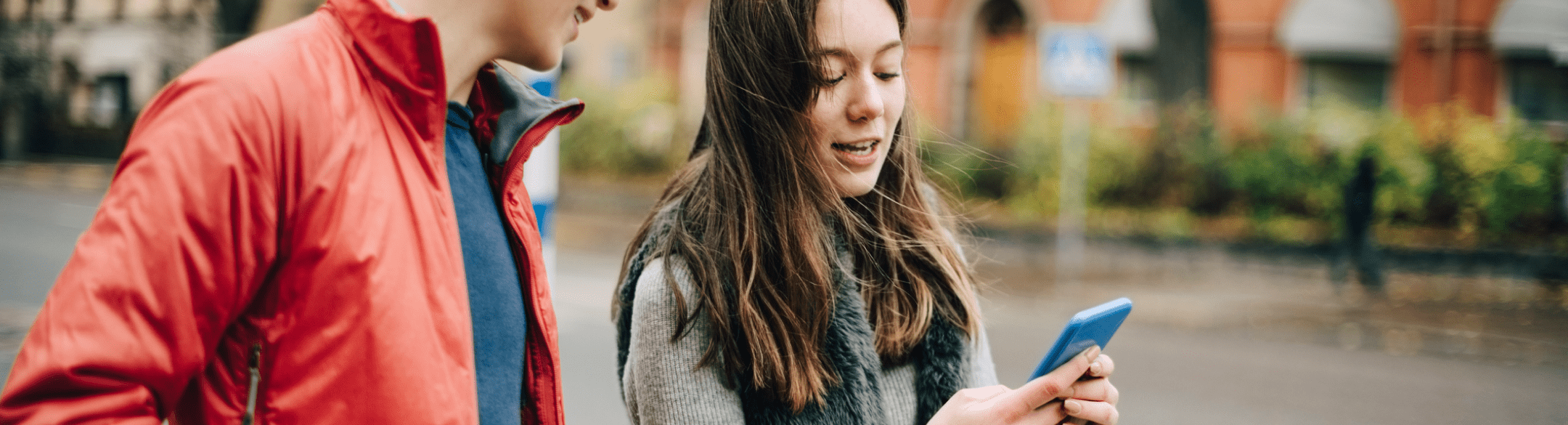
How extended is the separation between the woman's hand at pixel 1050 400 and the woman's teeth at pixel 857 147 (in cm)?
40

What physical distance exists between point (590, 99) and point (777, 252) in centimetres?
1932

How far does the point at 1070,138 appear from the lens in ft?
46.4

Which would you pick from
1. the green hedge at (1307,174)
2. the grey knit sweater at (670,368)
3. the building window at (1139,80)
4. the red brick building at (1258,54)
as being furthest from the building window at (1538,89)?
the grey knit sweater at (670,368)

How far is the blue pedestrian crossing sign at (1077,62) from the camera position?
33.9 ft

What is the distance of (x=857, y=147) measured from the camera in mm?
1604

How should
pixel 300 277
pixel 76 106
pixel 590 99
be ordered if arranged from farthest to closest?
1. pixel 76 106
2. pixel 590 99
3. pixel 300 277

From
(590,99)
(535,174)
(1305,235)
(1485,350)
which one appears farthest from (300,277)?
(590,99)

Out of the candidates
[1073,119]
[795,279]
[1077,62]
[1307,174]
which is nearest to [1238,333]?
[1077,62]

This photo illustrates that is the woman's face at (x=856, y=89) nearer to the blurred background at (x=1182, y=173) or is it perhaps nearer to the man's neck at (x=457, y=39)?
the blurred background at (x=1182, y=173)

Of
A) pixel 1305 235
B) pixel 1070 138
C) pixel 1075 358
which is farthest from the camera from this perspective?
pixel 1070 138

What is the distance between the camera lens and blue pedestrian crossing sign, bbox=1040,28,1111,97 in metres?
10.3

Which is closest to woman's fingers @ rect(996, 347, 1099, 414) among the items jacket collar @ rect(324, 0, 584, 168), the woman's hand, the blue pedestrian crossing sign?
the woman's hand

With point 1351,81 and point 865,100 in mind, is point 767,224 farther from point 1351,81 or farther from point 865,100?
point 1351,81

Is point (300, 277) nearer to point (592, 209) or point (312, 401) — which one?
point (312, 401)
